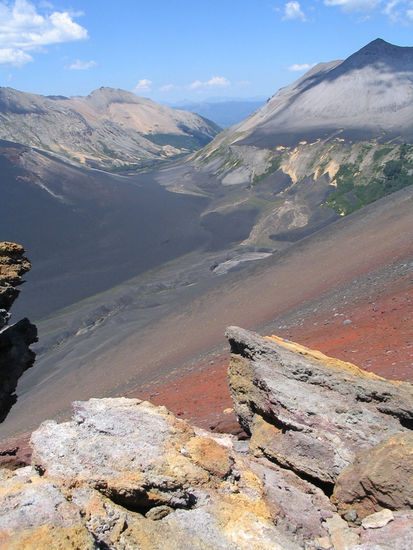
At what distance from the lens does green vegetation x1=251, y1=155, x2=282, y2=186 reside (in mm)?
60000

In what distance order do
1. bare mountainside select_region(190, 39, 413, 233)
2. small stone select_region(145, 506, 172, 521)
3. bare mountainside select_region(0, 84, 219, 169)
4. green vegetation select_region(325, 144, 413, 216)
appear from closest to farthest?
small stone select_region(145, 506, 172, 521) → green vegetation select_region(325, 144, 413, 216) → bare mountainside select_region(190, 39, 413, 233) → bare mountainside select_region(0, 84, 219, 169)

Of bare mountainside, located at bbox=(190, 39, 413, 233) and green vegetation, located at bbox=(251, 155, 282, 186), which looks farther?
green vegetation, located at bbox=(251, 155, 282, 186)

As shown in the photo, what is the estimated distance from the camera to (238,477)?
16.8 ft

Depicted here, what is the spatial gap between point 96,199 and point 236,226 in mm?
18720

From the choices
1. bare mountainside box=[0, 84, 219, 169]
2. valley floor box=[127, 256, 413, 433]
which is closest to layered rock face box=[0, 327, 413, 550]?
valley floor box=[127, 256, 413, 433]

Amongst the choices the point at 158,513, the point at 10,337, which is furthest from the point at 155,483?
the point at 10,337

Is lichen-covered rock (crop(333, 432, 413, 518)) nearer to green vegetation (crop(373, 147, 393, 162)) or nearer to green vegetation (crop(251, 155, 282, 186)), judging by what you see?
green vegetation (crop(373, 147, 393, 162))

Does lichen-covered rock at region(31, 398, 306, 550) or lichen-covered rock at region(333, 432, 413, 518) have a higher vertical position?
lichen-covered rock at region(31, 398, 306, 550)

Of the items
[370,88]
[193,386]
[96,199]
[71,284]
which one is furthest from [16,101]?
[193,386]

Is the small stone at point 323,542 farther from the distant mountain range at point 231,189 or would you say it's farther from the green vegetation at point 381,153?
the green vegetation at point 381,153

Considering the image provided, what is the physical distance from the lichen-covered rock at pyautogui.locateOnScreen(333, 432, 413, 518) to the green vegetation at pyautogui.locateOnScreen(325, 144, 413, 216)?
41228mm

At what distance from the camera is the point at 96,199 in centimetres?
5703

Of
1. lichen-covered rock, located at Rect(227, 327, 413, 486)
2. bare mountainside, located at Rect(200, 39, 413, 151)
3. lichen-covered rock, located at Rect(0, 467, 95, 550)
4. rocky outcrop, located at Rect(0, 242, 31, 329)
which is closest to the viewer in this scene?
lichen-covered rock, located at Rect(0, 467, 95, 550)

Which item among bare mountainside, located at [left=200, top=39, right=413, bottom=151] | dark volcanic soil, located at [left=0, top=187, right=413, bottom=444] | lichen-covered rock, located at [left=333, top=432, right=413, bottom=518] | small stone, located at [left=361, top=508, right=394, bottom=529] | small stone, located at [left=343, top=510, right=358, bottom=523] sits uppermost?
bare mountainside, located at [left=200, top=39, right=413, bottom=151]
